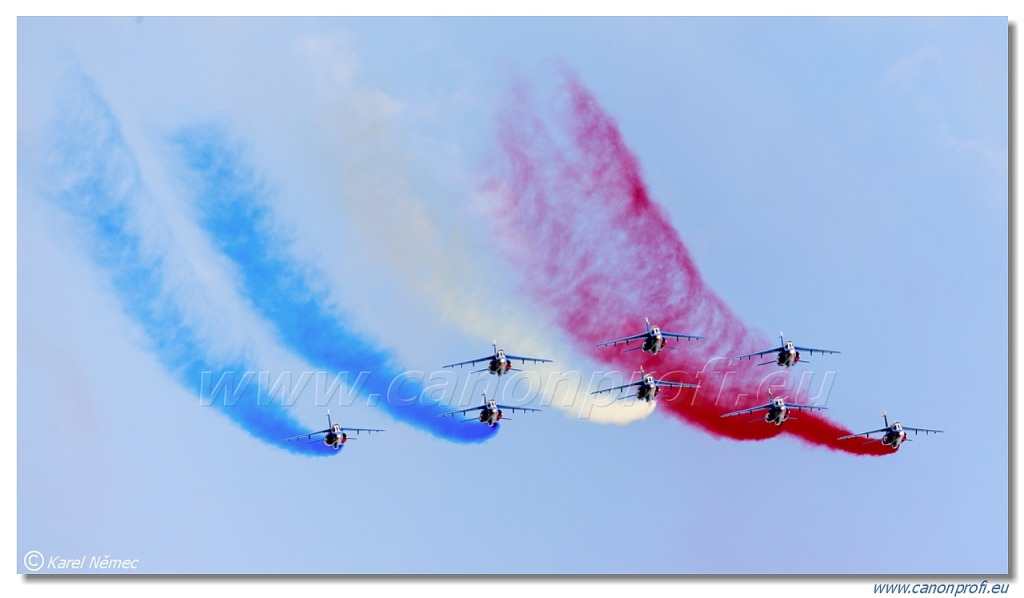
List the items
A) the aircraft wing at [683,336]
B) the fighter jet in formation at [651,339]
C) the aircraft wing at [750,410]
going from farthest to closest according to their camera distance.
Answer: the aircraft wing at [750,410]
the aircraft wing at [683,336]
the fighter jet in formation at [651,339]

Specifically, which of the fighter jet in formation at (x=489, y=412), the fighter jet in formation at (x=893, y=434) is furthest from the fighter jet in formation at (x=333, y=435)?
the fighter jet in formation at (x=893, y=434)

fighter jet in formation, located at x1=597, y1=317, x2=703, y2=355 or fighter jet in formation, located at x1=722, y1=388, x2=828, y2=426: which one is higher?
fighter jet in formation, located at x1=597, y1=317, x2=703, y2=355

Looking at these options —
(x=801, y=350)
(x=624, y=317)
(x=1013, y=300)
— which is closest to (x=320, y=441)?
(x=624, y=317)

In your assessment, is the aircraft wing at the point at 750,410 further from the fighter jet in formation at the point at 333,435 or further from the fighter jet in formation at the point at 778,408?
the fighter jet in formation at the point at 333,435

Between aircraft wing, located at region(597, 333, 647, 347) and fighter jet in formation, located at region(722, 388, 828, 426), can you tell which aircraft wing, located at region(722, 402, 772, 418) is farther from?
aircraft wing, located at region(597, 333, 647, 347)

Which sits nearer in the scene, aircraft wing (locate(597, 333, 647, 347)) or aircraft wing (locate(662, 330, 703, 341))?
aircraft wing (locate(597, 333, 647, 347))

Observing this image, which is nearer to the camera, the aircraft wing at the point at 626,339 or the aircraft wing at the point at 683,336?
the aircraft wing at the point at 626,339

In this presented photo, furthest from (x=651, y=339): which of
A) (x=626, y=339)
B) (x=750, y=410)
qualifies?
(x=750, y=410)

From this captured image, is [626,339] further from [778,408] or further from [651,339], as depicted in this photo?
[778,408]

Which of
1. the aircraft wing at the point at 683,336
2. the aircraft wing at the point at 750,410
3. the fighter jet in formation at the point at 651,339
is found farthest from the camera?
the aircraft wing at the point at 750,410

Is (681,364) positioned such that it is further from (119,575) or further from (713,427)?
(119,575)

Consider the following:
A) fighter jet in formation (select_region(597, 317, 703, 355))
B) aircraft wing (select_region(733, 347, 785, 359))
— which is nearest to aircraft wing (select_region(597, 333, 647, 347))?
fighter jet in formation (select_region(597, 317, 703, 355))

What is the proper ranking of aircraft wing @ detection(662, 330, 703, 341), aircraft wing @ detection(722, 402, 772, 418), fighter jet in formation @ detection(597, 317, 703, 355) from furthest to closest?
aircraft wing @ detection(722, 402, 772, 418), aircraft wing @ detection(662, 330, 703, 341), fighter jet in formation @ detection(597, 317, 703, 355)
